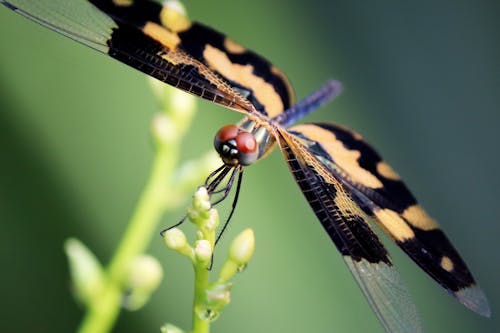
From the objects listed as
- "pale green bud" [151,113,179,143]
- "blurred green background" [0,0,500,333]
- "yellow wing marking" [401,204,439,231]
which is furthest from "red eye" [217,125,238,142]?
"blurred green background" [0,0,500,333]

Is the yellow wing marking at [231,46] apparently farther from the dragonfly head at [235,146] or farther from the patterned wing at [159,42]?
→ the dragonfly head at [235,146]

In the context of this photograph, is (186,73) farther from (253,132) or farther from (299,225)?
(299,225)

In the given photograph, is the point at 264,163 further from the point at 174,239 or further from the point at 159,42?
the point at 174,239

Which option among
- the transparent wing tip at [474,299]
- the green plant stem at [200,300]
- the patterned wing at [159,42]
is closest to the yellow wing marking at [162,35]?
the patterned wing at [159,42]

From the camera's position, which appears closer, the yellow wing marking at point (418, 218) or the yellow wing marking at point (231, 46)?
the yellow wing marking at point (418, 218)

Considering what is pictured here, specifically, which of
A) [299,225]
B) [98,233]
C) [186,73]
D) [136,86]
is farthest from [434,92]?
[186,73]

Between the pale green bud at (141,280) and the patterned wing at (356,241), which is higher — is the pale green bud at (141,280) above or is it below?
above
